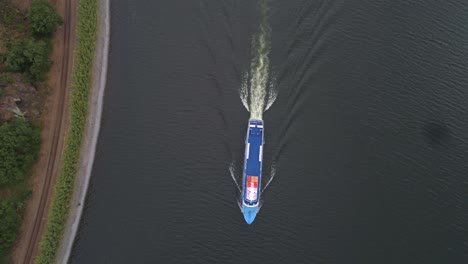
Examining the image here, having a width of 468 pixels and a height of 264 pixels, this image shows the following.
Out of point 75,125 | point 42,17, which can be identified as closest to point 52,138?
point 75,125

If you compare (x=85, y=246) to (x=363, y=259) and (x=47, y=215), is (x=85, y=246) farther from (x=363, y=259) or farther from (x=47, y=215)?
(x=363, y=259)

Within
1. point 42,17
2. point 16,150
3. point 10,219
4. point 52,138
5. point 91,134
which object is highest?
point 42,17

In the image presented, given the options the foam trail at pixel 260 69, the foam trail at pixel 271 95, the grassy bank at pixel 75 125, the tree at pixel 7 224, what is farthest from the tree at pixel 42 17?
the foam trail at pixel 271 95

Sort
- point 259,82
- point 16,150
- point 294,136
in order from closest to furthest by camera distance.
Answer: point 16,150 → point 294,136 → point 259,82

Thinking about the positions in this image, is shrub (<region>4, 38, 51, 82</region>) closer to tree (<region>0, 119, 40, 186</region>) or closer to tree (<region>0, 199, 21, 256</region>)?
tree (<region>0, 119, 40, 186</region>)

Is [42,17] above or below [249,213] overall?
above

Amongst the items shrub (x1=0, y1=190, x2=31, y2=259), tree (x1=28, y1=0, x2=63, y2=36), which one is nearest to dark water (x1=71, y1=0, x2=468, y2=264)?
shrub (x1=0, y1=190, x2=31, y2=259)

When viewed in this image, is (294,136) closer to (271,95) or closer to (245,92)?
(271,95)
